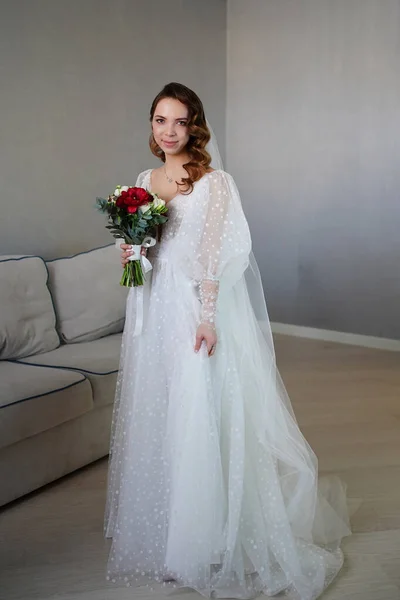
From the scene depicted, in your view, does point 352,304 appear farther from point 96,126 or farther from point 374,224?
point 96,126

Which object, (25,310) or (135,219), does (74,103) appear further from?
(135,219)

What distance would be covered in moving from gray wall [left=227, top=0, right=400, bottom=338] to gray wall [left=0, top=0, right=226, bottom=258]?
75 cm

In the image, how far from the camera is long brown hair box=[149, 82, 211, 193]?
1957 mm

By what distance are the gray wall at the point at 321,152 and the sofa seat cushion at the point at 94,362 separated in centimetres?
242

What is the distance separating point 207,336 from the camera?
6.38 ft

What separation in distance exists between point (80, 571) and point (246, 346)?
92 cm

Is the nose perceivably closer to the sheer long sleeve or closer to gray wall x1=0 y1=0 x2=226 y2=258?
the sheer long sleeve

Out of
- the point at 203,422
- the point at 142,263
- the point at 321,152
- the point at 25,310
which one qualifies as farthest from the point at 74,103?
the point at 203,422

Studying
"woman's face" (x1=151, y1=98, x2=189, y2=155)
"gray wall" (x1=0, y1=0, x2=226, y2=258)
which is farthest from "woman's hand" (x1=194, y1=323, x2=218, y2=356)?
"gray wall" (x1=0, y1=0, x2=226, y2=258)

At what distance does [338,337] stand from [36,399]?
3.16 m

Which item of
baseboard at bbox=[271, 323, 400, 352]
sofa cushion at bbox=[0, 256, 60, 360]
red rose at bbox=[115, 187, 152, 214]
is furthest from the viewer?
baseboard at bbox=[271, 323, 400, 352]

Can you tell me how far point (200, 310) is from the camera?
2021mm

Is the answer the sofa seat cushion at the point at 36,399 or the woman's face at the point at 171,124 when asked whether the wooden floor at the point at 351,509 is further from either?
the woman's face at the point at 171,124

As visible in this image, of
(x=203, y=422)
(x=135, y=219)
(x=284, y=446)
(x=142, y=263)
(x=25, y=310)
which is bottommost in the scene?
(x=284, y=446)
